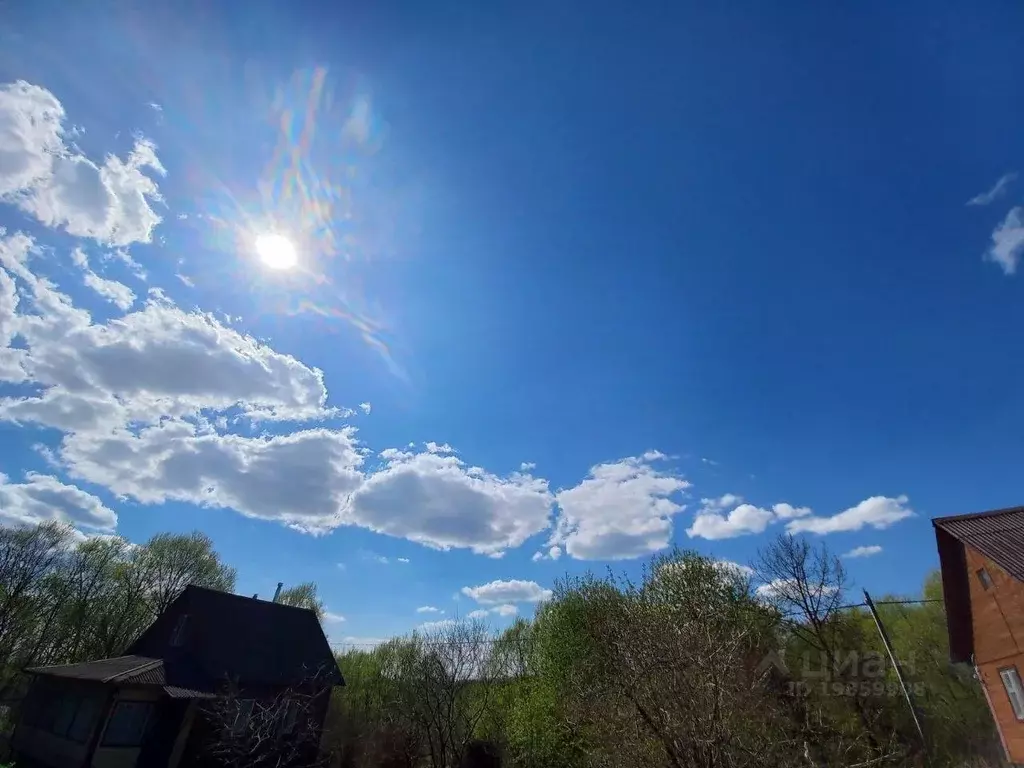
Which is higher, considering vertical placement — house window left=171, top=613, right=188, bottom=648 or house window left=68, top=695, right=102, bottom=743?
house window left=171, top=613, right=188, bottom=648

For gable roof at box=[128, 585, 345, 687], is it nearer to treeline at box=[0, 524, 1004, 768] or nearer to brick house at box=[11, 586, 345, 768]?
brick house at box=[11, 586, 345, 768]

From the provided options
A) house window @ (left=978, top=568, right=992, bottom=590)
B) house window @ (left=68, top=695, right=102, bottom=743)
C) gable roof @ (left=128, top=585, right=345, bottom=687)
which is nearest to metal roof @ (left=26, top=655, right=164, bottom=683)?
house window @ (left=68, top=695, right=102, bottom=743)

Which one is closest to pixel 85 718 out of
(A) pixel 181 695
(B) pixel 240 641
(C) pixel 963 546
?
(A) pixel 181 695

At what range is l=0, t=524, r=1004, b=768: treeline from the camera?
6602 millimetres

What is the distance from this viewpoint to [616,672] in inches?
342

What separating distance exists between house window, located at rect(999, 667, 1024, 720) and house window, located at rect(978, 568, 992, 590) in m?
2.16

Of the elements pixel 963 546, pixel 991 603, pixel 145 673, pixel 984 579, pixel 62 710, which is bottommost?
pixel 62 710

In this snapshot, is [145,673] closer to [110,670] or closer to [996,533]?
[110,670]

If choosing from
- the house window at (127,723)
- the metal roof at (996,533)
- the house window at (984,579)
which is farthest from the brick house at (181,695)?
the house window at (984,579)

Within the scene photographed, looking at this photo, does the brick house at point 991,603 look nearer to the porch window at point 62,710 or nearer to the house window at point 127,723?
the house window at point 127,723

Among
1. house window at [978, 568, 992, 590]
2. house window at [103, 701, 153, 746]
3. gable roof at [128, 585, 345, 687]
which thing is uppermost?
house window at [978, 568, 992, 590]

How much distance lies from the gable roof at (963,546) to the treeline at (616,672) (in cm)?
442

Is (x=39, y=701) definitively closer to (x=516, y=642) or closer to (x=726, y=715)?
(x=516, y=642)

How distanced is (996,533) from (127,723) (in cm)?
2904
